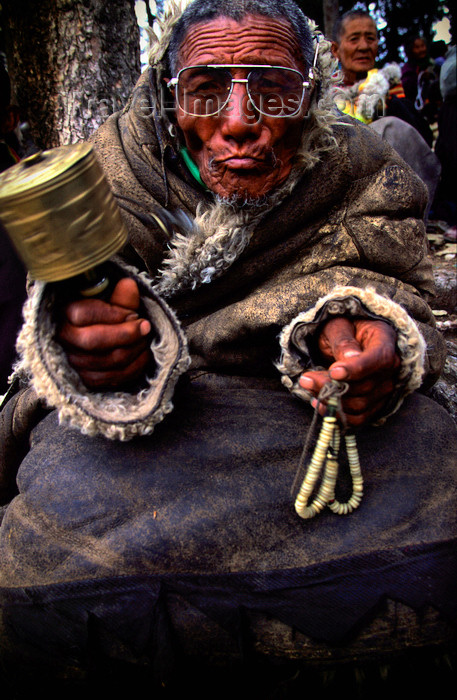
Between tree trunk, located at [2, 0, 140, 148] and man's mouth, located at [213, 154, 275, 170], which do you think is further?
tree trunk, located at [2, 0, 140, 148]

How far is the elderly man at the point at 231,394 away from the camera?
1290 mm

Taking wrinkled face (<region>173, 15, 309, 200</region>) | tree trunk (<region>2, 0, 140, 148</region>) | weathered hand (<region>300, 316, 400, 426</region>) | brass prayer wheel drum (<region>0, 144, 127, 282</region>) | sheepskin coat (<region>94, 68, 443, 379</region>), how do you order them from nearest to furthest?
brass prayer wheel drum (<region>0, 144, 127, 282</region>)
weathered hand (<region>300, 316, 400, 426</region>)
wrinkled face (<region>173, 15, 309, 200</region>)
sheepskin coat (<region>94, 68, 443, 379</region>)
tree trunk (<region>2, 0, 140, 148</region>)

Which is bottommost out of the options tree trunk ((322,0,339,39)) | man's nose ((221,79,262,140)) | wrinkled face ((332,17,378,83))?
man's nose ((221,79,262,140))

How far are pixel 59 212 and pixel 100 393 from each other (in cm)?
55

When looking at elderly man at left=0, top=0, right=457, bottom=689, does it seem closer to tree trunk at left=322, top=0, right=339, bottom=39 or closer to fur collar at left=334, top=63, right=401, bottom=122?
fur collar at left=334, top=63, right=401, bottom=122

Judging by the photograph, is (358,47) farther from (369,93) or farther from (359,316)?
(359,316)

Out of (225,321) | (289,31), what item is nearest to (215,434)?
(225,321)

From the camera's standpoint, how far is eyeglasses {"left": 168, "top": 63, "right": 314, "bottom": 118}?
149cm

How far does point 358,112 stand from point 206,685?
466 cm

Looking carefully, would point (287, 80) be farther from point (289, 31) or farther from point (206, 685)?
point (206, 685)

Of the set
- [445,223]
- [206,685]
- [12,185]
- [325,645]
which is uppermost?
[12,185]

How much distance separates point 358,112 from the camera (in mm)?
4652

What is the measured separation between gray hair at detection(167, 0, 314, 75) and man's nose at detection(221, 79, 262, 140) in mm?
206

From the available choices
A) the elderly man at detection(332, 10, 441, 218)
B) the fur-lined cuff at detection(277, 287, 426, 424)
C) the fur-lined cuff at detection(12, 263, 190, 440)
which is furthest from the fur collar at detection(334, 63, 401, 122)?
the fur-lined cuff at detection(12, 263, 190, 440)
